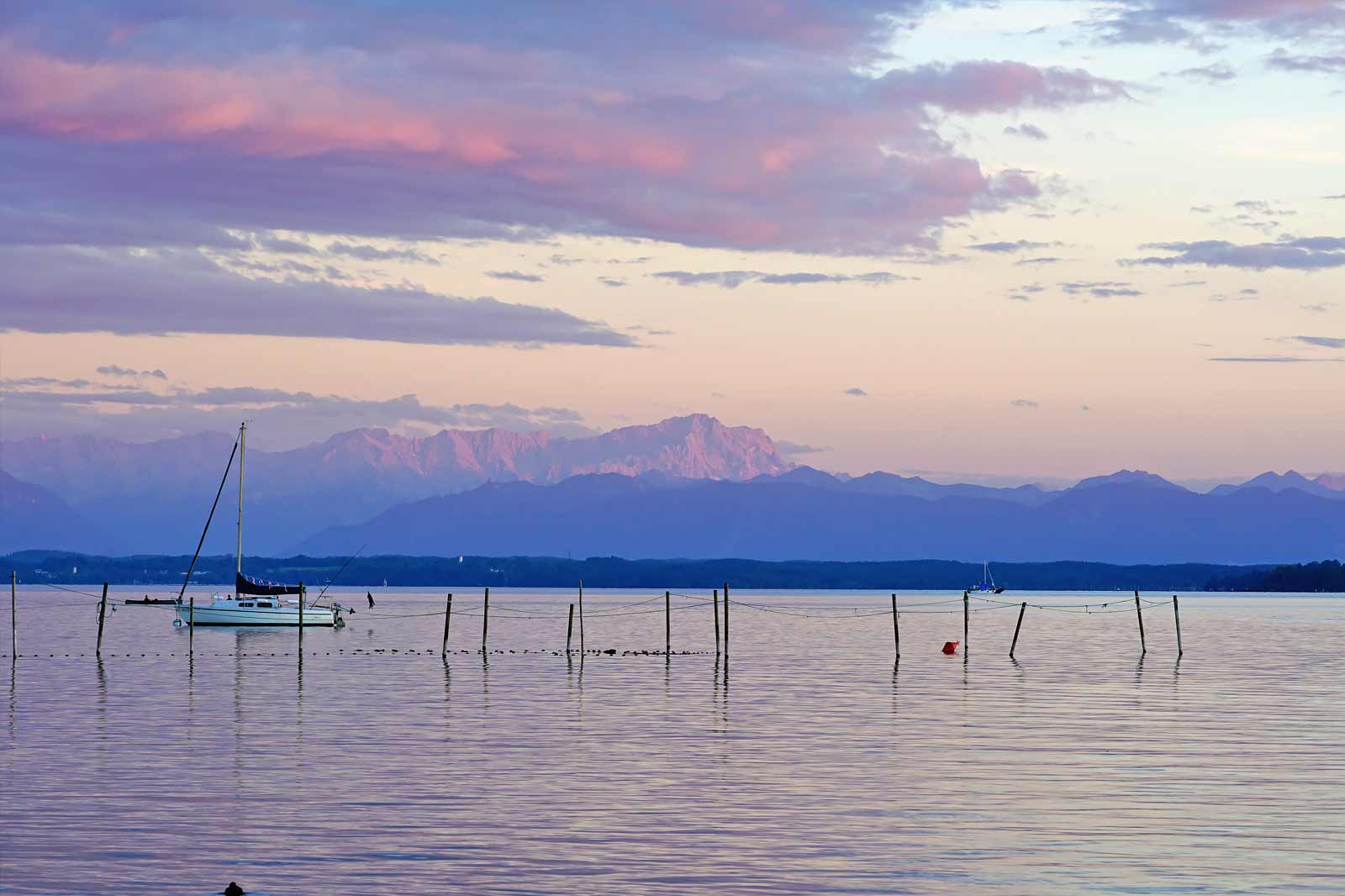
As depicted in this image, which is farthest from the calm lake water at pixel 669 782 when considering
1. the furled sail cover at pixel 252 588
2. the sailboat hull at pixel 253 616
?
the furled sail cover at pixel 252 588

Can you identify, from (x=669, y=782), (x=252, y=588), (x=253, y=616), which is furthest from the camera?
(x=252, y=588)

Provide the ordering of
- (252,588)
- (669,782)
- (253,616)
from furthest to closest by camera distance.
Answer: (252,588) → (253,616) → (669,782)

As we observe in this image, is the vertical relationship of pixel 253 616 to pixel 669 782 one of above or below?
above

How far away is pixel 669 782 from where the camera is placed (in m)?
38.9

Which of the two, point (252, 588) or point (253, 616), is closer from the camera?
point (253, 616)

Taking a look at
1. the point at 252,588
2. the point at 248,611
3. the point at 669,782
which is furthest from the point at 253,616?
the point at 669,782

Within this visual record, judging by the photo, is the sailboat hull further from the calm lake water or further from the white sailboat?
the calm lake water

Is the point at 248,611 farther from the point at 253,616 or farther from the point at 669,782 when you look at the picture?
the point at 669,782

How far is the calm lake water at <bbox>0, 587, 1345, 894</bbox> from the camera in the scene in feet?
90.7

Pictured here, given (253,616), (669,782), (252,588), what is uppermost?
(252,588)

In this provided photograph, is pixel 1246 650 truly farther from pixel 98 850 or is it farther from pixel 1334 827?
pixel 98 850

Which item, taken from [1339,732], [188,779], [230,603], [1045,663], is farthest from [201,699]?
[230,603]

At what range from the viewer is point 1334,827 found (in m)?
32.2

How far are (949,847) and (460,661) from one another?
6485 cm
